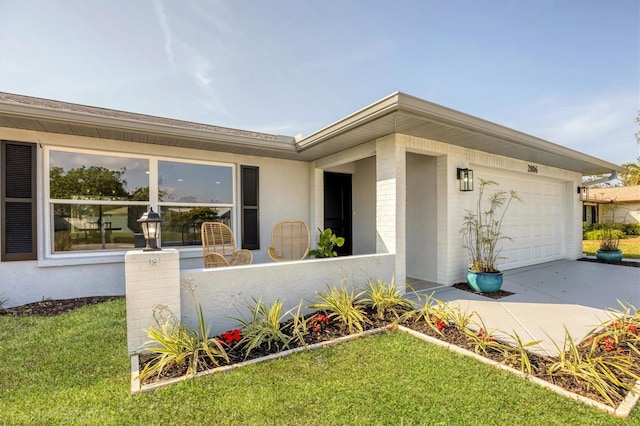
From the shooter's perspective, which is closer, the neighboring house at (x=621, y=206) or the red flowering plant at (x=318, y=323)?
the red flowering plant at (x=318, y=323)

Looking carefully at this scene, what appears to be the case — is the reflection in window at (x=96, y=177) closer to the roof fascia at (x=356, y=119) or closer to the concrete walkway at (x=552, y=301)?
the roof fascia at (x=356, y=119)

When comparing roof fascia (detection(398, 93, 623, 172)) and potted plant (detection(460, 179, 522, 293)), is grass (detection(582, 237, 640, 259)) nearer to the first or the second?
roof fascia (detection(398, 93, 623, 172))

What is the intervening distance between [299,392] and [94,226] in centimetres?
485

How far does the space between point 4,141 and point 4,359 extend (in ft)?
11.0

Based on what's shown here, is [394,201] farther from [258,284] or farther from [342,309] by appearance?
[258,284]

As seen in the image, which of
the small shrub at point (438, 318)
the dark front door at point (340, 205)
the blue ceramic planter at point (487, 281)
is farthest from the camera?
the dark front door at point (340, 205)

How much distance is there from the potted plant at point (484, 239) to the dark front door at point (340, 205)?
2852mm

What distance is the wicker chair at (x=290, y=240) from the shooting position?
6066mm

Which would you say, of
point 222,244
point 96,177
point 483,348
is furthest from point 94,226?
point 483,348

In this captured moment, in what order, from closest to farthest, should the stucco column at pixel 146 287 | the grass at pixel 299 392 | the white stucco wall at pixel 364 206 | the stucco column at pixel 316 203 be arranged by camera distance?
the grass at pixel 299 392
the stucco column at pixel 146 287
the stucco column at pixel 316 203
the white stucco wall at pixel 364 206

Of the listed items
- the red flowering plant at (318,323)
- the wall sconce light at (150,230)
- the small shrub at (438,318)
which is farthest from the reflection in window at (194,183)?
the small shrub at (438,318)

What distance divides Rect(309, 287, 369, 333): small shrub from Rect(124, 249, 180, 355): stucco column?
1742 mm

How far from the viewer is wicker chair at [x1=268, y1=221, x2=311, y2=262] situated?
19.9ft

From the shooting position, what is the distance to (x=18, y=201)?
14.4 feet
